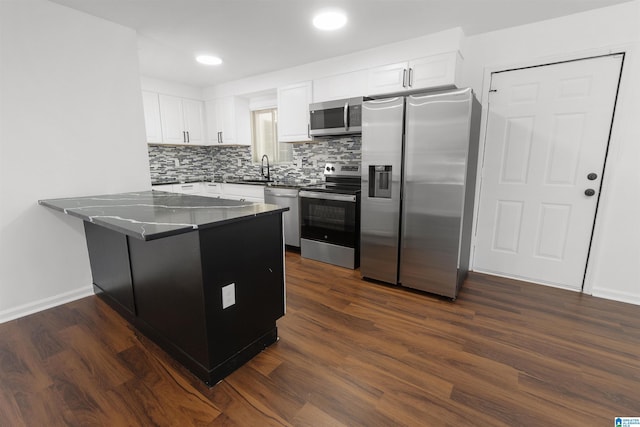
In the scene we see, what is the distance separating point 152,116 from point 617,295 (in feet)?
18.6

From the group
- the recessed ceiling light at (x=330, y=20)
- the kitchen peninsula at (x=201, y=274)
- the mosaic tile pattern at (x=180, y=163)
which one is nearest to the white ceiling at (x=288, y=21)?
the recessed ceiling light at (x=330, y=20)

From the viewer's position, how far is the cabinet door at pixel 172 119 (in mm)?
4340

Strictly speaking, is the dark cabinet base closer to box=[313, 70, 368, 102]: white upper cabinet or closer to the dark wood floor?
the dark wood floor

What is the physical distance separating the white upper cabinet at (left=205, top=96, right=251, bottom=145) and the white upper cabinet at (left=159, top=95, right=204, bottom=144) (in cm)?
19

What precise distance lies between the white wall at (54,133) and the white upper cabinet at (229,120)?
186 centimetres

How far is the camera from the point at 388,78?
2.97 m

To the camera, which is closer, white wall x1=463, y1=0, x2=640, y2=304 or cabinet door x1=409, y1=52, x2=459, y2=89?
white wall x1=463, y1=0, x2=640, y2=304

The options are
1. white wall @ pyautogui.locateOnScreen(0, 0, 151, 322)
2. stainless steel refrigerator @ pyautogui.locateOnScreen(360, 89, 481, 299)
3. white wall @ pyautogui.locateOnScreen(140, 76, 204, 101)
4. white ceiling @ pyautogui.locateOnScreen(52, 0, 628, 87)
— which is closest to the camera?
white wall @ pyautogui.locateOnScreen(0, 0, 151, 322)

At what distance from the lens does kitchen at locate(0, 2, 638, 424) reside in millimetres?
2178

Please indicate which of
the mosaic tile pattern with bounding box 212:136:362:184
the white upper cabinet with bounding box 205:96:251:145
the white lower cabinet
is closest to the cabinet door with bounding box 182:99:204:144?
the white upper cabinet with bounding box 205:96:251:145

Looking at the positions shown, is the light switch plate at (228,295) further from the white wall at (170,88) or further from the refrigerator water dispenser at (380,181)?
the white wall at (170,88)

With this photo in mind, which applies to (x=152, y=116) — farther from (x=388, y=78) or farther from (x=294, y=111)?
(x=388, y=78)

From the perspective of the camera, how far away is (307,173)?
423 cm

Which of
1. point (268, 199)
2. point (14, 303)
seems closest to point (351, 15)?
point (268, 199)
